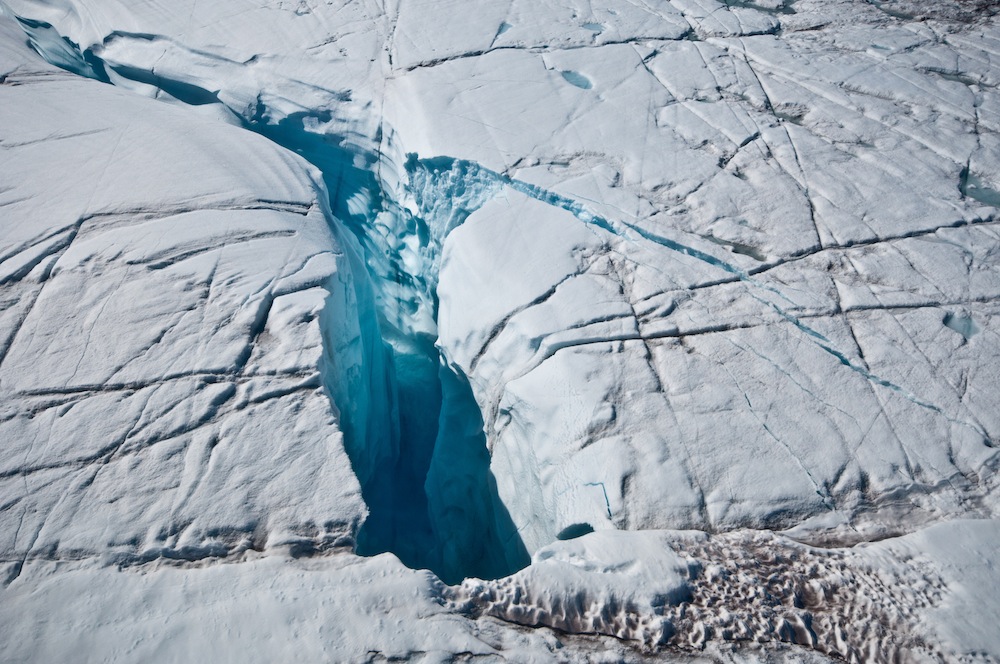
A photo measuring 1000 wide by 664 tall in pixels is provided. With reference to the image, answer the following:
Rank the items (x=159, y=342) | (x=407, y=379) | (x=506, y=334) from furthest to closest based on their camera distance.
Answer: (x=407, y=379)
(x=506, y=334)
(x=159, y=342)

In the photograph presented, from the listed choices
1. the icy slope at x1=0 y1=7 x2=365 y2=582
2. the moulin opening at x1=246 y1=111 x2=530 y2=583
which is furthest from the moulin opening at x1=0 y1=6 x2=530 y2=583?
the icy slope at x1=0 y1=7 x2=365 y2=582

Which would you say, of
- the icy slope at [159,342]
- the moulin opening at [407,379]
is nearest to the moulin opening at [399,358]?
the moulin opening at [407,379]

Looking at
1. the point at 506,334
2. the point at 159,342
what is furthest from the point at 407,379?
the point at 159,342

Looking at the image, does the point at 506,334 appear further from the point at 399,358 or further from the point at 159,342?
the point at 399,358

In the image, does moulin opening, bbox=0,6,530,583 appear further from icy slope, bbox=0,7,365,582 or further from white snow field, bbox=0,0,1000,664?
icy slope, bbox=0,7,365,582

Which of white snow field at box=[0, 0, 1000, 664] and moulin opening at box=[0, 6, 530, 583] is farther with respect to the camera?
moulin opening at box=[0, 6, 530, 583]
